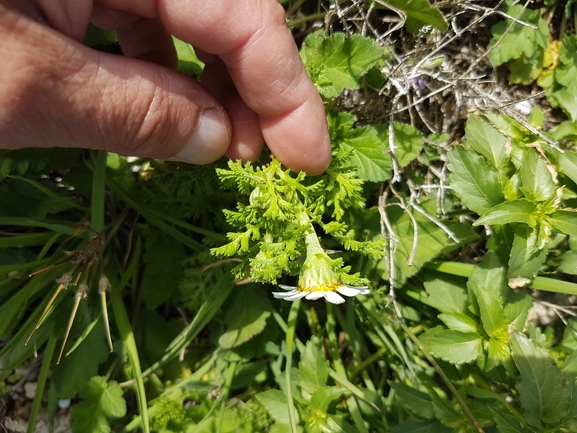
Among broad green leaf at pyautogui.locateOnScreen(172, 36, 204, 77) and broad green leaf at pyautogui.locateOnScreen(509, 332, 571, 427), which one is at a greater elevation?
broad green leaf at pyautogui.locateOnScreen(172, 36, 204, 77)

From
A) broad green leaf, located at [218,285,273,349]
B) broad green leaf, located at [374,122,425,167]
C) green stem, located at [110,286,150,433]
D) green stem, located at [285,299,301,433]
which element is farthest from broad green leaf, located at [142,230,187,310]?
broad green leaf, located at [374,122,425,167]

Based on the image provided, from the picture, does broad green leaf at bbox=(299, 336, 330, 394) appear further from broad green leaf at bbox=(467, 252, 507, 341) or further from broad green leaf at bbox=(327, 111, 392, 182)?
broad green leaf at bbox=(327, 111, 392, 182)

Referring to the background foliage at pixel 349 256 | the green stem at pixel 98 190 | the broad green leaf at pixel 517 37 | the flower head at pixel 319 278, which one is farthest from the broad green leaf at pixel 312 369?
the broad green leaf at pixel 517 37

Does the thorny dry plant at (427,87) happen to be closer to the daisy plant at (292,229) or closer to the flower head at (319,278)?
the daisy plant at (292,229)

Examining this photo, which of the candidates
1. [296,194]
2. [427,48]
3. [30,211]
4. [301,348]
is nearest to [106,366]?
[30,211]

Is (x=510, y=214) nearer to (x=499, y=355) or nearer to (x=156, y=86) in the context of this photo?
(x=499, y=355)

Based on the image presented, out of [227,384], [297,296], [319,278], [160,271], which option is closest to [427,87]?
[319,278]

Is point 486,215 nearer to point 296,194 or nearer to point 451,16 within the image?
point 296,194
